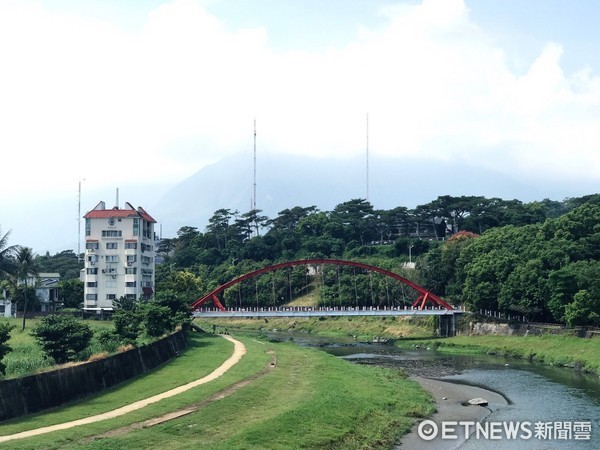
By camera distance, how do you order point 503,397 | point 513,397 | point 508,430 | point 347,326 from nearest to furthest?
point 508,430 < point 513,397 < point 503,397 < point 347,326

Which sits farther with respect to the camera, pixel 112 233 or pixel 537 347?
pixel 112 233

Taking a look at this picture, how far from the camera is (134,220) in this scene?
285ft

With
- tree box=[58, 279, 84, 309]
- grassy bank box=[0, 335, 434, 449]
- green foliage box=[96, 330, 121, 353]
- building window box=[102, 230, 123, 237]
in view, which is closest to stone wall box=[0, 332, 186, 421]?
grassy bank box=[0, 335, 434, 449]

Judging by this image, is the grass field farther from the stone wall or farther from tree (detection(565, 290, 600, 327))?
tree (detection(565, 290, 600, 327))

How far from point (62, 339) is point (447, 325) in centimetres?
5871

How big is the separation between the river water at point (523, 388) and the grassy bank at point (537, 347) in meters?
1.47

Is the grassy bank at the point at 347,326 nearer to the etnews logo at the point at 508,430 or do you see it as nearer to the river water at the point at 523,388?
the river water at the point at 523,388

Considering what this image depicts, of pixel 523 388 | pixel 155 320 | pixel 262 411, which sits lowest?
pixel 523 388

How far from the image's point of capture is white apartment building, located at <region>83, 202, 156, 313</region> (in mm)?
86750

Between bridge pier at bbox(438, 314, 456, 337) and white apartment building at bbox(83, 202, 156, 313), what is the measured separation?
35.4 metres

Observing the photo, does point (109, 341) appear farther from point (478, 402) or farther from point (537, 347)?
point (537, 347)

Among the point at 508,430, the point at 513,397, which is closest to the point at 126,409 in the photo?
the point at 508,430

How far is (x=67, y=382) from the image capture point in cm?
3353

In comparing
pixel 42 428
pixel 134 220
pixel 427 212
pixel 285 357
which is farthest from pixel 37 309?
pixel 427 212
